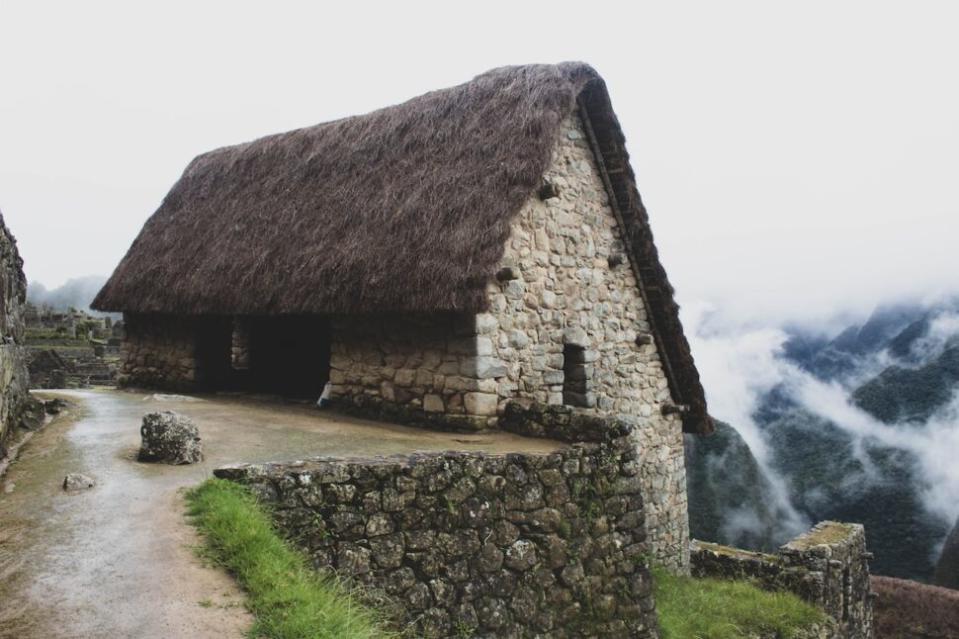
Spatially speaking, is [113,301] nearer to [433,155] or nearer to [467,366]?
[433,155]

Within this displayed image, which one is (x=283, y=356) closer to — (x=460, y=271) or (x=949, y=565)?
(x=460, y=271)

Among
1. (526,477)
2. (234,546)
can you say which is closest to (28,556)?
(234,546)

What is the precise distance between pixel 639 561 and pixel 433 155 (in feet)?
18.5

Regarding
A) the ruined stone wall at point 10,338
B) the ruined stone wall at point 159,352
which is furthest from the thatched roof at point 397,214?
the ruined stone wall at point 10,338

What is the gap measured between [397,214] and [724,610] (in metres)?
6.12

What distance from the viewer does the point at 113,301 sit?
13.3 m

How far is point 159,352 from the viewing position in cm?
1321

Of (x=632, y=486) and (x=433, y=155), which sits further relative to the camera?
(x=433, y=155)

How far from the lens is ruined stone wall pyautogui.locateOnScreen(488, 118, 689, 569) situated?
334 inches

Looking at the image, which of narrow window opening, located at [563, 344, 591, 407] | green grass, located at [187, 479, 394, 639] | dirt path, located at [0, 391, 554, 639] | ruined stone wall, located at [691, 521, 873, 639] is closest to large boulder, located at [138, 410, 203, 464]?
dirt path, located at [0, 391, 554, 639]

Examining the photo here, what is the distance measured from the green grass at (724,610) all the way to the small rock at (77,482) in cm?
526

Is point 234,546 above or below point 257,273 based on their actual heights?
below

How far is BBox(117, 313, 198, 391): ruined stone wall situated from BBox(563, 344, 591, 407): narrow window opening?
6553 mm

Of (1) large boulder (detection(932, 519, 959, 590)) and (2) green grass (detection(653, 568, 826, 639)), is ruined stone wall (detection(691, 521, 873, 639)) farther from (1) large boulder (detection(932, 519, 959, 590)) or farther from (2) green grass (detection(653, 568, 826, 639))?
(1) large boulder (detection(932, 519, 959, 590))
